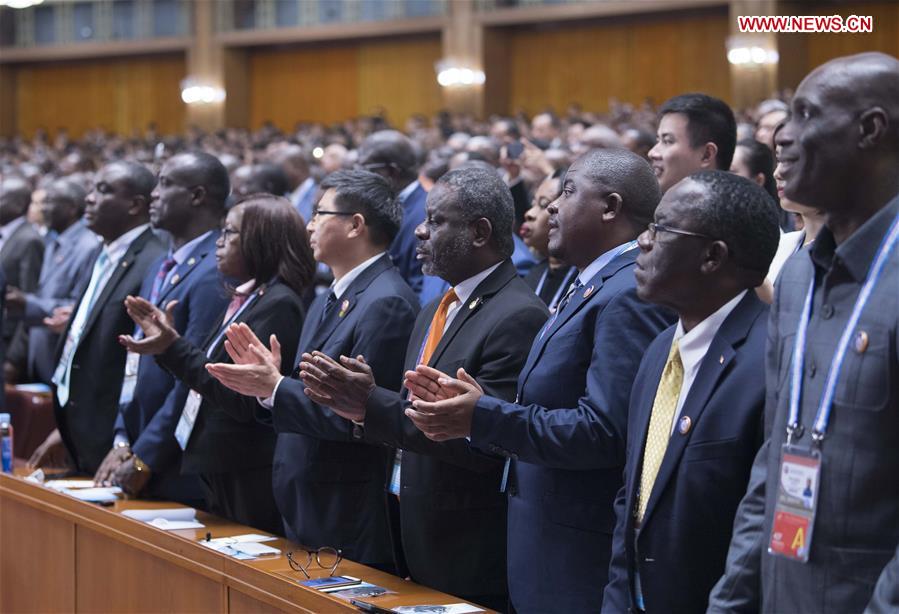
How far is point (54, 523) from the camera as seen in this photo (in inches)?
163

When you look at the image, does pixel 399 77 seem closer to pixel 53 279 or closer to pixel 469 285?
pixel 53 279

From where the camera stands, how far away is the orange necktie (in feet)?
10.9

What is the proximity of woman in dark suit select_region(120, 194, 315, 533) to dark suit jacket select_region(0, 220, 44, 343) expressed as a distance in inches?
133

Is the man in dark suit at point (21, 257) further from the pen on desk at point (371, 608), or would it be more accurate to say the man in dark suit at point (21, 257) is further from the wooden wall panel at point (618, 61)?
the wooden wall panel at point (618, 61)

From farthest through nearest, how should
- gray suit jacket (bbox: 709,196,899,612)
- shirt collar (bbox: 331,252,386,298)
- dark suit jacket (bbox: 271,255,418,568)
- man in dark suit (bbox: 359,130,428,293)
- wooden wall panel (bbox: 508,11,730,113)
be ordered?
1. wooden wall panel (bbox: 508,11,730,113)
2. man in dark suit (bbox: 359,130,428,293)
3. shirt collar (bbox: 331,252,386,298)
4. dark suit jacket (bbox: 271,255,418,568)
5. gray suit jacket (bbox: 709,196,899,612)

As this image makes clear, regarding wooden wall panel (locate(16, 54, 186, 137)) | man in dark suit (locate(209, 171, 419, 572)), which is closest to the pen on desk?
man in dark suit (locate(209, 171, 419, 572))

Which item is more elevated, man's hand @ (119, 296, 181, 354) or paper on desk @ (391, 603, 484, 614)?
man's hand @ (119, 296, 181, 354)

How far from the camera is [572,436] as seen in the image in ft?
8.83

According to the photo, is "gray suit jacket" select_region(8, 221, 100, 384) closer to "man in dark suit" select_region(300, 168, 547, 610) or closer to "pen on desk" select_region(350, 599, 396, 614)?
"man in dark suit" select_region(300, 168, 547, 610)

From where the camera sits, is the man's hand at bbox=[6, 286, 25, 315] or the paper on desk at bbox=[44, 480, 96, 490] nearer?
the paper on desk at bbox=[44, 480, 96, 490]

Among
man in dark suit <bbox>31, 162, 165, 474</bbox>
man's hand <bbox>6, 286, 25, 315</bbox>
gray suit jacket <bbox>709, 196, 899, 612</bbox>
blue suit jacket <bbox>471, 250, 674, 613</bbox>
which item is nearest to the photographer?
gray suit jacket <bbox>709, 196, 899, 612</bbox>

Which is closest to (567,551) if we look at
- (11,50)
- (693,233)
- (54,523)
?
(693,233)

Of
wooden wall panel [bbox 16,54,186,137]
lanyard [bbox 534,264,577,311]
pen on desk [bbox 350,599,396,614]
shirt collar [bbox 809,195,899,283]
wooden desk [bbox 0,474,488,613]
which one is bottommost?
wooden desk [bbox 0,474,488,613]

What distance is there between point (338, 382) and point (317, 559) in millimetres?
599
